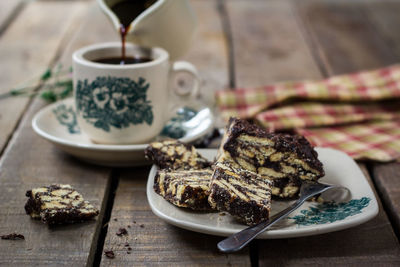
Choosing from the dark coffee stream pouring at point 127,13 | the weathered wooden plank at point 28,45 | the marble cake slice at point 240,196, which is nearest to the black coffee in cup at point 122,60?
the dark coffee stream pouring at point 127,13

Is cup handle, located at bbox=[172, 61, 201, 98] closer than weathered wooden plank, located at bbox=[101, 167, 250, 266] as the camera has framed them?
No

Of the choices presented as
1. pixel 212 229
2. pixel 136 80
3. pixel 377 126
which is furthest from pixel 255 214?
pixel 377 126

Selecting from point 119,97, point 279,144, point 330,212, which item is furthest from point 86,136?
point 330,212

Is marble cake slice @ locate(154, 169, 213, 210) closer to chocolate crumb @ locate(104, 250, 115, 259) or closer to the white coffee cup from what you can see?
chocolate crumb @ locate(104, 250, 115, 259)

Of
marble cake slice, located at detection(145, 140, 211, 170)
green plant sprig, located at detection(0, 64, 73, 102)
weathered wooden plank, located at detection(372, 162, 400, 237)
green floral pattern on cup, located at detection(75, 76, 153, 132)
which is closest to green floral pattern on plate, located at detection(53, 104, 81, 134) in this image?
green floral pattern on cup, located at detection(75, 76, 153, 132)

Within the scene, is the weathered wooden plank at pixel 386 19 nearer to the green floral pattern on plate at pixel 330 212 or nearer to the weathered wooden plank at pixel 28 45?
the green floral pattern on plate at pixel 330 212

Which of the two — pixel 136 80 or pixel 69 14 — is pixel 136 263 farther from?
pixel 69 14
